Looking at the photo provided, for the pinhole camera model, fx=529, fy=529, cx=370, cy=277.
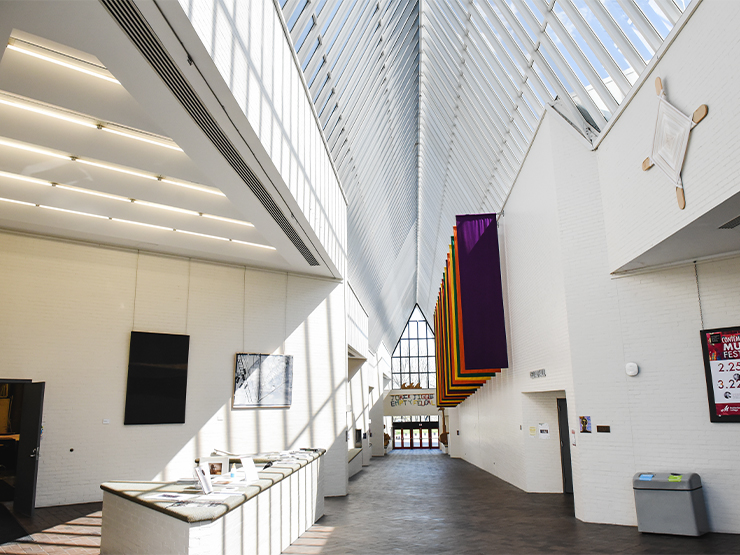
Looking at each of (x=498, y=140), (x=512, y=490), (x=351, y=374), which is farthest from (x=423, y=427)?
(x=498, y=140)

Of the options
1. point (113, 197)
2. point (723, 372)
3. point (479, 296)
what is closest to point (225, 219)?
point (113, 197)

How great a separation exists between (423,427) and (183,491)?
30.8 m

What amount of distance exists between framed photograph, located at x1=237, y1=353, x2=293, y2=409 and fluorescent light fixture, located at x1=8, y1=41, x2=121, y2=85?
6.73 metres

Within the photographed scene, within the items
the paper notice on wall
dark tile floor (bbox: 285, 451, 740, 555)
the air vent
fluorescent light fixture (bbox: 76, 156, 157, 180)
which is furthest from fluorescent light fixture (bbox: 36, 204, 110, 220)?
the air vent

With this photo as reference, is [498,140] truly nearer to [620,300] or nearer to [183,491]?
[620,300]

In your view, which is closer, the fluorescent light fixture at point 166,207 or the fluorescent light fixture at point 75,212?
the fluorescent light fixture at point 75,212

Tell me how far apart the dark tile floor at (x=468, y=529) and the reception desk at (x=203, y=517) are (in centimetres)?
55

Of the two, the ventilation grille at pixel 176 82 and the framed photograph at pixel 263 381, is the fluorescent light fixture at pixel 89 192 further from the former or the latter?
the framed photograph at pixel 263 381

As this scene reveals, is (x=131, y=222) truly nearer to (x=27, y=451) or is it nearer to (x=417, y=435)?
(x=27, y=451)

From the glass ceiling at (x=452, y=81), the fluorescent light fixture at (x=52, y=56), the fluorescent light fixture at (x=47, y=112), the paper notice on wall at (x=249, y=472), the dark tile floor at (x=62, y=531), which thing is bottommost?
the dark tile floor at (x=62, y=531)

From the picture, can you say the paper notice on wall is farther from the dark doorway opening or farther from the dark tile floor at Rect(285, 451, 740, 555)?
the dark doorway opening

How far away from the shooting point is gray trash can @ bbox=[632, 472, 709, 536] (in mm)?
6781

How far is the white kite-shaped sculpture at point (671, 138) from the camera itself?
6.05 meters

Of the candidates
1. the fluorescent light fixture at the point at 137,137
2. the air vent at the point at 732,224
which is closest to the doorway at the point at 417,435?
the air vent at the point at 732,224
